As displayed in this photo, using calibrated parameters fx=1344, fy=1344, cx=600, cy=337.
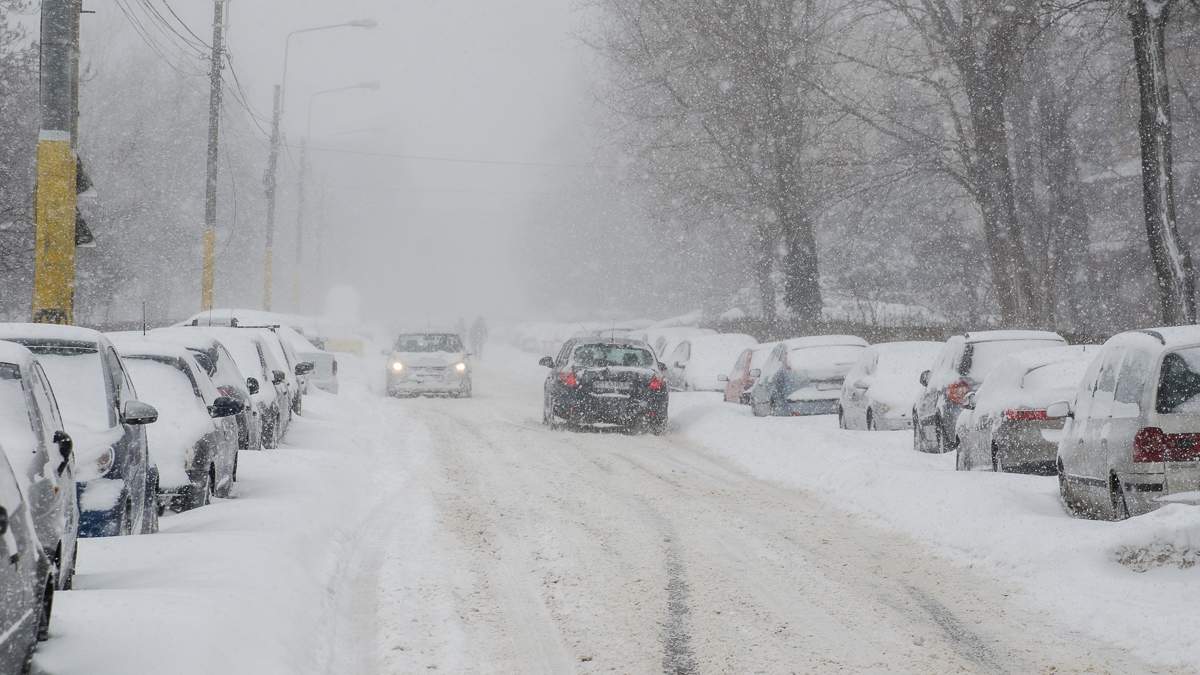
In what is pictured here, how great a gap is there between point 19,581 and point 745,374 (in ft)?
77.5

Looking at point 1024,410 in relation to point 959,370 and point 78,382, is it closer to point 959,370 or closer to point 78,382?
point 959,370

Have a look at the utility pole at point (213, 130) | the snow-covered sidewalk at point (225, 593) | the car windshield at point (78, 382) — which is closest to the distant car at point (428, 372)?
the utility pole at point (213, 130)

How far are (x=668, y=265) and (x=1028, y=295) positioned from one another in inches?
1964

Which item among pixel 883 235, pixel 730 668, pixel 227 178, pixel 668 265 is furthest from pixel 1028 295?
pixel 227 178

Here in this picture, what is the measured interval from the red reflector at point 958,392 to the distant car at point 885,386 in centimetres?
323

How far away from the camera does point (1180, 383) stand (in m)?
9.05

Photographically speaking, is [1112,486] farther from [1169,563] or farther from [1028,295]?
[1028,295]

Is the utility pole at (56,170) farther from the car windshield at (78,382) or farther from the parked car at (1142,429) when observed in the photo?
the parked car at (1142,429)

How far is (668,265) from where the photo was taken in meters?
75.1

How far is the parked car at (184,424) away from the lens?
10094 millimetres

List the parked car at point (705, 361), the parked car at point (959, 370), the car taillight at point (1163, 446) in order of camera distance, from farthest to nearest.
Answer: the parked car at point (705, 361) < the parked car at point (959, 370) < the car taillight at point (1163, 446)

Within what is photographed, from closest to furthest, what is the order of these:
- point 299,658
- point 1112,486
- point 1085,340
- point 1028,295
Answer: point 299,658 → point 1112,486 → point 1085,340 → point 1028,295

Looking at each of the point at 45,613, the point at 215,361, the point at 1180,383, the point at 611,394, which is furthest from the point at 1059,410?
the point at 611,394

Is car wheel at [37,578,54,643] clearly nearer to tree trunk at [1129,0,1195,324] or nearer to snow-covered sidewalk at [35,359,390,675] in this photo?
snow-covered sidewalk at [35,359,390,675]
